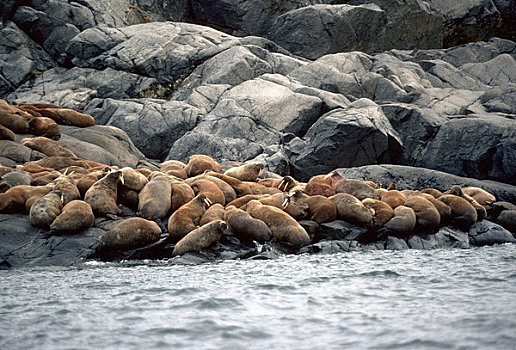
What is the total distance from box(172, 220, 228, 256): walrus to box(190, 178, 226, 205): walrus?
4.96ft

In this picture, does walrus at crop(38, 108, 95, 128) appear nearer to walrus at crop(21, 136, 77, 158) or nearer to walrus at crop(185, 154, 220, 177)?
walrus at crop(21, 136, 77, 158)

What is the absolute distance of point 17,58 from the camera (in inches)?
1116

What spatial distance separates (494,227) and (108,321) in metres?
8.68

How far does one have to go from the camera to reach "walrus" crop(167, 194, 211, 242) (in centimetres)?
899

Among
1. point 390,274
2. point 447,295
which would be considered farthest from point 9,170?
point 447,295

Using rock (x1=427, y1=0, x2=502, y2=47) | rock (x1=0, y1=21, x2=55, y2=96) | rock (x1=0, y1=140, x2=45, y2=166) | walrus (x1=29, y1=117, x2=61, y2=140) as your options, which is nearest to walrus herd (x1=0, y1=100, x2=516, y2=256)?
rock (x1=0, y1=140, x2=45, y2=166)

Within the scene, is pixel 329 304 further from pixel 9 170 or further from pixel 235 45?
pixel 235 45

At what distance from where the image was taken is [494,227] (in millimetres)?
10953

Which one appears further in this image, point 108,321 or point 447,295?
point 447,295

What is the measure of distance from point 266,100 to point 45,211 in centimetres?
1341

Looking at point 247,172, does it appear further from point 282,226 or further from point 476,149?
point 476,149

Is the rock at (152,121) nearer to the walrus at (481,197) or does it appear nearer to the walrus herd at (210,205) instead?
the walrus herd at (210,205)

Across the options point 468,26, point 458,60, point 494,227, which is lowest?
point 494,227

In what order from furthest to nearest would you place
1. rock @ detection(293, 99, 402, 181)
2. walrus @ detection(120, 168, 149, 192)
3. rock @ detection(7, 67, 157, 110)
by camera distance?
1. rock @ detection(7, 67, 157, 110)
2. rock @ detection(293, 99, 402, 181)
3. walrus @ detection(120, 168, 149, 192)
